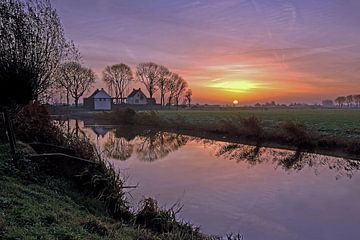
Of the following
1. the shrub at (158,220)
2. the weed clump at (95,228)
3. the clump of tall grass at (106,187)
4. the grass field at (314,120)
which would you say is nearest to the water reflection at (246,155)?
the grass field at (314,120)

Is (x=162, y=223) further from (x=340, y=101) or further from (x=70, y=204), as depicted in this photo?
(x=340, y=101)

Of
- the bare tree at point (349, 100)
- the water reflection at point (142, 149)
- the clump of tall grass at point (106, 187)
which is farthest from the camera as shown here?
the bare tree at point (349, 100)

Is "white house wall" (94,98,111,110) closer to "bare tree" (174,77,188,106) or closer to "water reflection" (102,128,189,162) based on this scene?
"bare tree" (174,77,188,106)

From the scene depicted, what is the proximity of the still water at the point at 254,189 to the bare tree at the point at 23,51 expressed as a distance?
4.64m

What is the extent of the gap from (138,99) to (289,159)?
219 feet

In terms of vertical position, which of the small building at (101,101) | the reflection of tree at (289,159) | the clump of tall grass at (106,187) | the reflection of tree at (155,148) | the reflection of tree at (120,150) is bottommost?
the reflection of tree at (289,159)

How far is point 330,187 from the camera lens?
47.2 ft

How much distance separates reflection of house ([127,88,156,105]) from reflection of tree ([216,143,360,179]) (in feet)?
199

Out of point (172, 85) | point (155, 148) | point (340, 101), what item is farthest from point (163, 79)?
point (340, 101)

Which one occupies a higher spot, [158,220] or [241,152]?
[158,220]

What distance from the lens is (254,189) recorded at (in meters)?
13.5

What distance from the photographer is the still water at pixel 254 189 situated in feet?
30.8

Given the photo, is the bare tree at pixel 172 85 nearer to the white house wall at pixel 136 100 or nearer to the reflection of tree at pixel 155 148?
the white house wall at pixel 136 100

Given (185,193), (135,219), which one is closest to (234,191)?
(185,193)
